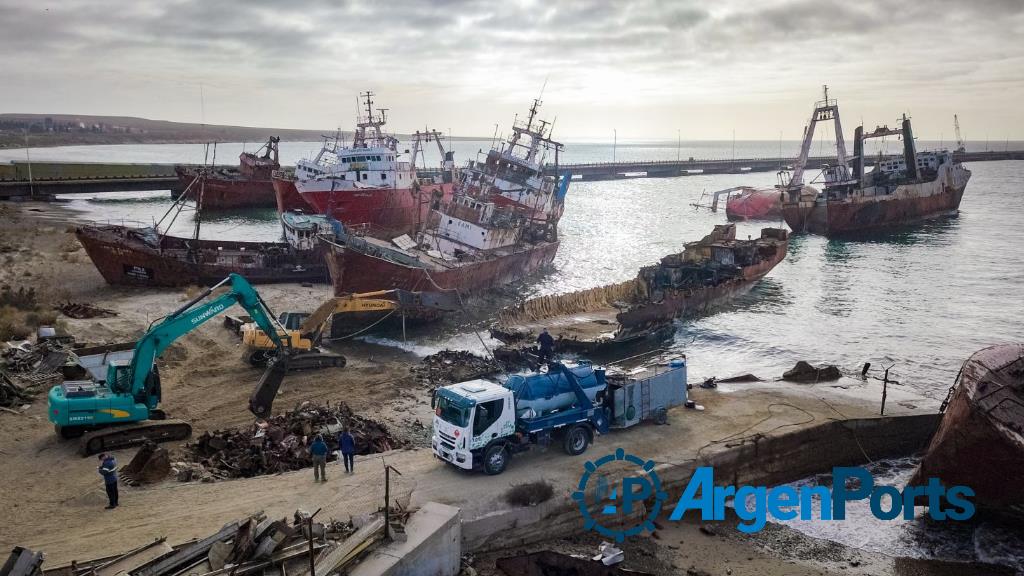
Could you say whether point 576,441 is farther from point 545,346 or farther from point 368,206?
point 368,206

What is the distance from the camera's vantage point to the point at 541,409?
15.2 meters

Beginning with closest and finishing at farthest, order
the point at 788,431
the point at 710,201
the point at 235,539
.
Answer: the point at 235,539 < the point at 788,431 < the point at 710,201

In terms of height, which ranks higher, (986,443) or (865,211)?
(865,211)

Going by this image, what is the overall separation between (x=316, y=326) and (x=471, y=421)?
40.1 feet

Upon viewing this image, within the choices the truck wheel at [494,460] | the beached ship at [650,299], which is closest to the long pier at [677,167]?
the beached ship at [650,299]

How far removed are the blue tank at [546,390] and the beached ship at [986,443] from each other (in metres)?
7.72

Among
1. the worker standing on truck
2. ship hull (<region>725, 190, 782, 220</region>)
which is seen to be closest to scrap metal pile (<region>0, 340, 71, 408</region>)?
the worker standing on truck

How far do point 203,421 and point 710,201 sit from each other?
9364cm

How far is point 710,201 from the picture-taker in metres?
104

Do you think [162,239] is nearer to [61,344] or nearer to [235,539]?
[61,344]

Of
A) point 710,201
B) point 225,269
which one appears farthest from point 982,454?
point 710,201

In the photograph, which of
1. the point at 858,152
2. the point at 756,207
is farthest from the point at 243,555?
the point at 756,207

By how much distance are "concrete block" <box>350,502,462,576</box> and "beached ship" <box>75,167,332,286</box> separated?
2375cm

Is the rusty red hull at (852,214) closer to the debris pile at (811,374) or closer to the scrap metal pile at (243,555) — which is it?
the debris pile at (811,374)
